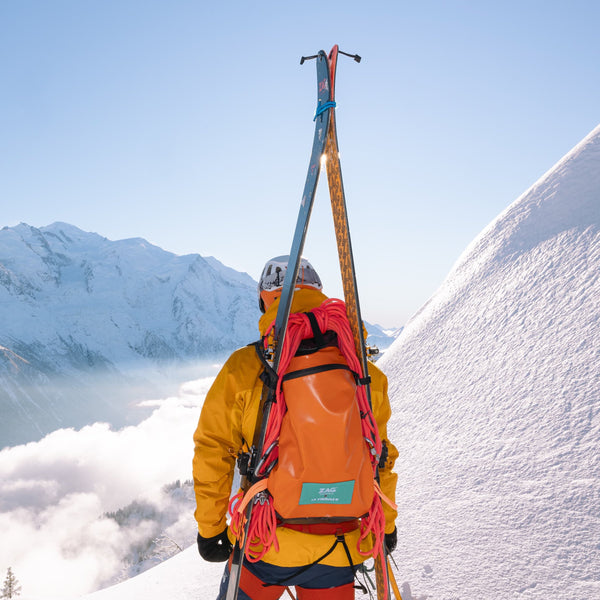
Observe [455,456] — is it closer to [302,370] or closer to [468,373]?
[468,373]

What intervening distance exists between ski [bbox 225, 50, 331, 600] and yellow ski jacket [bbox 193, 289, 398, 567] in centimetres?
11

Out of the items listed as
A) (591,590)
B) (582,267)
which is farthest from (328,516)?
(582,267)

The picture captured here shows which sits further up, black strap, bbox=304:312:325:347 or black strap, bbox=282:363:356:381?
black strap, bbox=304:312:325:347

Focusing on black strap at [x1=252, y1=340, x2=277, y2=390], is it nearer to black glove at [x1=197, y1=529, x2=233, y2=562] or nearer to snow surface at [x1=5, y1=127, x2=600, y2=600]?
black glove at [x1=197, y1=529, x2=233, y2=562]

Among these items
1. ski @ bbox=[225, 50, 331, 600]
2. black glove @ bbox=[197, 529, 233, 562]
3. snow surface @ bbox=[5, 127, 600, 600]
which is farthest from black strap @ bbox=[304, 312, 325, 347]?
Answer: snow surface @ bbox=[5, 127, 600, 600]

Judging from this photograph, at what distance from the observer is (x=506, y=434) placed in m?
4.77

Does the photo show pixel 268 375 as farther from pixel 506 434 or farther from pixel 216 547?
pixel 506 434

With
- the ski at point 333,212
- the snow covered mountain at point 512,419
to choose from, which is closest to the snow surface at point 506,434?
the snow covered mountain at point 512,419

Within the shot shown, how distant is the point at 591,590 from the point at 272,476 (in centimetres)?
278

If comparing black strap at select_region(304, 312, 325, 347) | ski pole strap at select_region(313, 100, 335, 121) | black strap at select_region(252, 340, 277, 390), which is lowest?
black strap at select_region(252, 340, 277, 390)

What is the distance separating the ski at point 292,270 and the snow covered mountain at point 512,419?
213cm

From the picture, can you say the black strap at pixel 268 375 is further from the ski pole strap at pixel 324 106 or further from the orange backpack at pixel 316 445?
the ski pole strap at pixel 324 106

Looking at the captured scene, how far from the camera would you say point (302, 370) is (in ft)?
6.57

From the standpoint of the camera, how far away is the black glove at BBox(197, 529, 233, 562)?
2.40m
